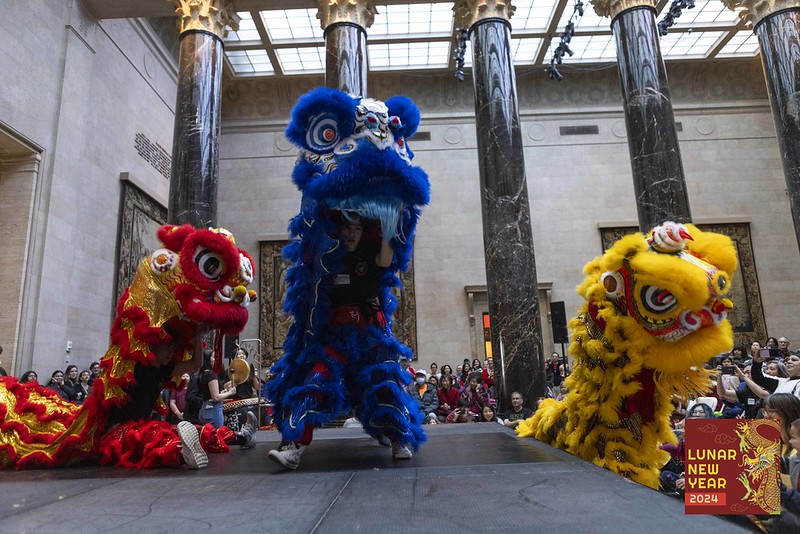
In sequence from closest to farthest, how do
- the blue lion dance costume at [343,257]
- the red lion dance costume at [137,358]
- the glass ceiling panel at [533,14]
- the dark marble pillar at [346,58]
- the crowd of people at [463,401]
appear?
1. the blue lion dance costume at [343,257]
2. the red lion dance costume at [137,358]
3. the crowd of people at [463,401]
4. the dark marble pillar at [346,58]
5. the glass ceiling panel at [533,14]

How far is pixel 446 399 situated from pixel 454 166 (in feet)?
28.7

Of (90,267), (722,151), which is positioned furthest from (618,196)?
(90,267)

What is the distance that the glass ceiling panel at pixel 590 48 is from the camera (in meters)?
15.0

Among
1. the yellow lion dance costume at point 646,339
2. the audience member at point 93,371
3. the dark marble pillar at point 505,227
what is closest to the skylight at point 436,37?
the dark marble pillar at point 505,227

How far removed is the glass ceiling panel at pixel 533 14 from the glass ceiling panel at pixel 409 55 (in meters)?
2.09

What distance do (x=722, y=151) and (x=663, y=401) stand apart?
16.3 meters

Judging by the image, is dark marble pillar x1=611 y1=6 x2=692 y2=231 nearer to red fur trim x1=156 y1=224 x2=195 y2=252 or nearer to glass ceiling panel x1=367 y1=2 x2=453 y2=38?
glass ceiling panel x1=367 y1=2 x2=453 y2=38

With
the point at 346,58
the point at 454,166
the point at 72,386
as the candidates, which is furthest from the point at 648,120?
the point at 72,386

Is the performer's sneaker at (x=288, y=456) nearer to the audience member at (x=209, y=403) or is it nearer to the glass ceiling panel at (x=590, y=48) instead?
the audience member at (x=209, y=403)

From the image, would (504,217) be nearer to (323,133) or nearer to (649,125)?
(649,125)

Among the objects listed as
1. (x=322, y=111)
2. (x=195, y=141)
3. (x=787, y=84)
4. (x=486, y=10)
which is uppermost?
(x=486, y=10)

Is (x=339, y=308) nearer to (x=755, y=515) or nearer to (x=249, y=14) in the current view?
(x=755, y=515)

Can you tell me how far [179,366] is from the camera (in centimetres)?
342

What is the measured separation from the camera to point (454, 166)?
1611 cm
